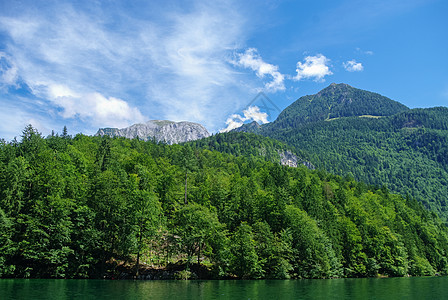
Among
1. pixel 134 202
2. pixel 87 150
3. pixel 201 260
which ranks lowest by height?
pixel 201 260

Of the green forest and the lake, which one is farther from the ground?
the green forest

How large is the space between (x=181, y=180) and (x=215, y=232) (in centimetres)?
3594

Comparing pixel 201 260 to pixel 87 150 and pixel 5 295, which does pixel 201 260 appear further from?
pixel 87 150

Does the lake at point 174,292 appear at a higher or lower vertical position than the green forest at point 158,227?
lower

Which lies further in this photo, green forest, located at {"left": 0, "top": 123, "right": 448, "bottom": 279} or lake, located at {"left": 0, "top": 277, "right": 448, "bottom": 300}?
green forest, located at {"left": 0, "top": 123, "right": 448, "bottom": 279}

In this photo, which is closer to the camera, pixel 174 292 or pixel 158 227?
pixel 174 292

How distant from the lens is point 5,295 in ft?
110

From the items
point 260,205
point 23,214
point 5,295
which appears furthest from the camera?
point 260,205

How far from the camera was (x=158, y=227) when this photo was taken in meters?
66.8

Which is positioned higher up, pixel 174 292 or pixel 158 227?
pixel 158 227

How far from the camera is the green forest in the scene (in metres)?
58.8

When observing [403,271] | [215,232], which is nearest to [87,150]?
[215,232]

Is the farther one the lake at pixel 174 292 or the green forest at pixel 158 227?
A: the green forest at pixel 158 227

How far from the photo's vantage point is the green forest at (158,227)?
5881cm
